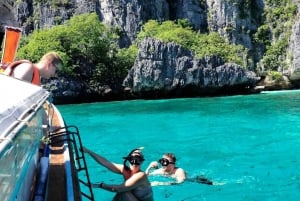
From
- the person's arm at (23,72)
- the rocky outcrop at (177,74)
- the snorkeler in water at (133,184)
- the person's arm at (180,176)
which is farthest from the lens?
the rocky outcrop at (177,74)

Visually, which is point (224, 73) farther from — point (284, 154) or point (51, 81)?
point (284, 154)

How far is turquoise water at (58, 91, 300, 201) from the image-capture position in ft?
35.4

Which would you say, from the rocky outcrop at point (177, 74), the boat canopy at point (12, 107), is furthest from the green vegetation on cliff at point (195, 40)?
the boat canopy at point (12, 107)

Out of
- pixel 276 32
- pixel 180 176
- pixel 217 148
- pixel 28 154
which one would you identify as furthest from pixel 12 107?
pixel 276 32

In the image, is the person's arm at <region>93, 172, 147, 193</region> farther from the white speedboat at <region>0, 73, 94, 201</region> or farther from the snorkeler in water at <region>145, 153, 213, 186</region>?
the snorkeler in water at <region>145, 153, 213, 186</region>

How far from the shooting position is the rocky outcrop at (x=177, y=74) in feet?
173

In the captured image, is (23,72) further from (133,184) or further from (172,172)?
(172,172)

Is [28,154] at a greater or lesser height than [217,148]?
greater

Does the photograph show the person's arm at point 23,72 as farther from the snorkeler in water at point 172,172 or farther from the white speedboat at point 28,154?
the snorkeler in water at point 172,172

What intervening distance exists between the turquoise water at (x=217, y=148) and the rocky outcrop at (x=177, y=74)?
24.2 m

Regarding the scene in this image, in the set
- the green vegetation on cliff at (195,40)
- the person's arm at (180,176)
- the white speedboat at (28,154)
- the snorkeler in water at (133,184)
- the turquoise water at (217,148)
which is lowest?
the turquoise water at (217,148)

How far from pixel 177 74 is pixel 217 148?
122 ft

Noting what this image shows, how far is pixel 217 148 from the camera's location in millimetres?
16328

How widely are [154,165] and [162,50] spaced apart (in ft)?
141
